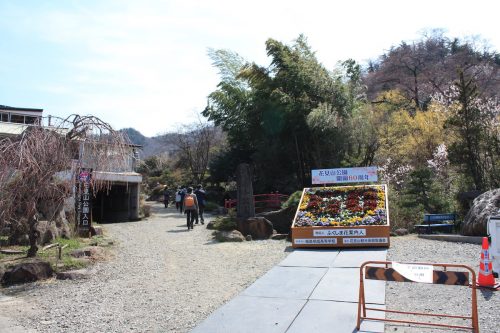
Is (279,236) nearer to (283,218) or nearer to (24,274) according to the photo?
(283,218)

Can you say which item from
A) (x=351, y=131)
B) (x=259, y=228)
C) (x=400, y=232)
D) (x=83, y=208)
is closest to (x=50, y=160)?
(x=83, y=208)

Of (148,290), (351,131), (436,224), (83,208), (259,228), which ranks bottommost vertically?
(148,290)

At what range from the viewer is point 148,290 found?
24.0ft

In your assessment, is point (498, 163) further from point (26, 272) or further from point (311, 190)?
point (26, 272)

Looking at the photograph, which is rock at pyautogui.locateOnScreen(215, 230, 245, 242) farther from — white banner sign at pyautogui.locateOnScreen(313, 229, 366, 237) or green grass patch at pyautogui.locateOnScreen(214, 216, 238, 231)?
white banner sign at pyautogui.locateOnScreen(313, 229, 366, 237)

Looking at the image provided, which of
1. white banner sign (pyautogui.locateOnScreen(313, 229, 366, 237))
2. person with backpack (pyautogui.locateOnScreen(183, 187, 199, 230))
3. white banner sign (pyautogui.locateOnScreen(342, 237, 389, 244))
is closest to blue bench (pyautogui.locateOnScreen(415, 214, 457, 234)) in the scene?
white banner sign (pyautogui.locateOnScreen(342, 237, 389, 244))

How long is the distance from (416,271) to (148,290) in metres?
4.54

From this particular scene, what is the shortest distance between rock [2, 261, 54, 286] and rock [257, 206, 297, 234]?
25.0 ft

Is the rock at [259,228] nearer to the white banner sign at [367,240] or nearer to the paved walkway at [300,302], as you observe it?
the white banner sign at [367,240]

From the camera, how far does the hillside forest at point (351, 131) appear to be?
14.5 metres

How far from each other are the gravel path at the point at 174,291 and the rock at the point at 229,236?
0.62 metres

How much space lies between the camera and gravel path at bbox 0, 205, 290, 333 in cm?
575

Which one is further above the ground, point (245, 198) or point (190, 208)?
point (245, 198)

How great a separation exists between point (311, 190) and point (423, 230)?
3.52 m
